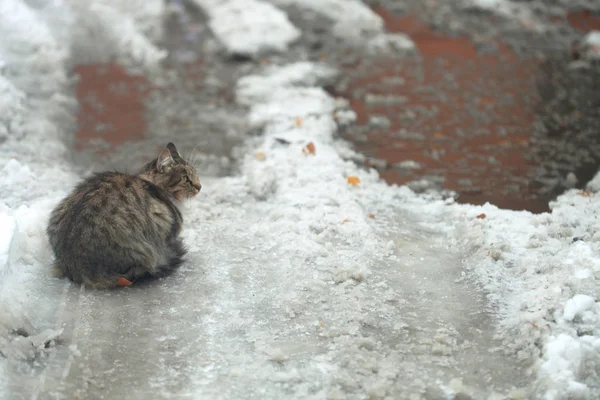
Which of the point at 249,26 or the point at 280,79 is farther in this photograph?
the point at 249,26

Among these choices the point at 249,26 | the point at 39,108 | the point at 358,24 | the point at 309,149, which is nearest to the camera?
the point at 309,149

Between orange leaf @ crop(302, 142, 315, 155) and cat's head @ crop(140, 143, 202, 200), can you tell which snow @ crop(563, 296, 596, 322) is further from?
orange leaf @ crop(302, 142, 315, 155)

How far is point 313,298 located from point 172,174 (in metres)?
1.43

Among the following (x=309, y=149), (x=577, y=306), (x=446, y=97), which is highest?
(x=577, y=306)

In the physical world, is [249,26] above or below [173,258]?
below

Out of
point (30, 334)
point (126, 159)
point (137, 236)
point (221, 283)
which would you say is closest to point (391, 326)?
point (221, 283)

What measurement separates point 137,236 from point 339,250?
1.44m

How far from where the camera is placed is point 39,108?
24.0 ft

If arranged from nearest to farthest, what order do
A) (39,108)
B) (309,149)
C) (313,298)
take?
(313,298) < (309,149) < (39,108)

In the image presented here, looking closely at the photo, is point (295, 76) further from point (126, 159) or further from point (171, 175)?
point (171, 175)

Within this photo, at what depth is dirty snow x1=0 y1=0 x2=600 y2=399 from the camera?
12.1ft

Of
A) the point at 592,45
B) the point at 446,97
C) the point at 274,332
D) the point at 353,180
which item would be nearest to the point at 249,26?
the point at 446,97

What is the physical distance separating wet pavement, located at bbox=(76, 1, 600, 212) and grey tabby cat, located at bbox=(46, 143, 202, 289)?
7.13ft

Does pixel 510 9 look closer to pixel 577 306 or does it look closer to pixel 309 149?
A: pixel 309 149
